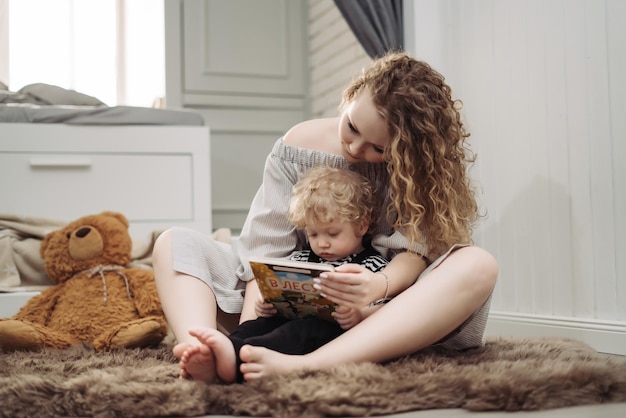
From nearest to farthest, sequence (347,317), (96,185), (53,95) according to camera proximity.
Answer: (347,317)
(96,185)
(53,95)

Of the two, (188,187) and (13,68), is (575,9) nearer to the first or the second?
(188,187)

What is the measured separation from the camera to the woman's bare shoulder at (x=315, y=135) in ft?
4.66

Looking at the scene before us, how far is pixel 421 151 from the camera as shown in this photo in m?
1.24

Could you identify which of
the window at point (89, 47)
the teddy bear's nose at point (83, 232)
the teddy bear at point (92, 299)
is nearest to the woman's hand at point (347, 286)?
the teddy bear at point (92, 299)

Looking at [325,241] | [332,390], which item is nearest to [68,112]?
[325,241]

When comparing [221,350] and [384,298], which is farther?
[384,298]

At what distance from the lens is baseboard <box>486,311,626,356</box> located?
1.55 meters

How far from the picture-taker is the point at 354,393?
0.88 metres

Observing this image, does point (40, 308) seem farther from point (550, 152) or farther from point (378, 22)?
point (378, 22)

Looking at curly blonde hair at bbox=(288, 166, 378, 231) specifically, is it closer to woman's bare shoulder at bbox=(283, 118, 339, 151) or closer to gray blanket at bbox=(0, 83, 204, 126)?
woman's bare shoulder at bbox=(283, 118, 339, 151)

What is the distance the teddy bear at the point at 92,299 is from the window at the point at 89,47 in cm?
188

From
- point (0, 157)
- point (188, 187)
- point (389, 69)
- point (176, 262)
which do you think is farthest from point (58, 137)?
point (389, 69)

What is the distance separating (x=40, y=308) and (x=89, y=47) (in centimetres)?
216

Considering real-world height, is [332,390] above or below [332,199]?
below
